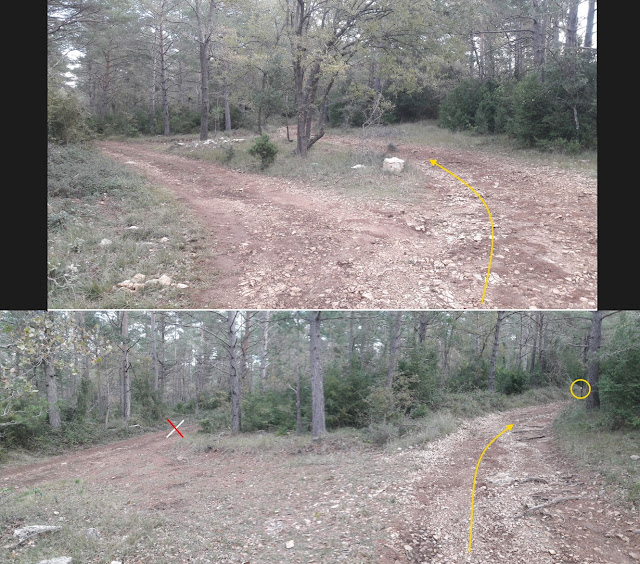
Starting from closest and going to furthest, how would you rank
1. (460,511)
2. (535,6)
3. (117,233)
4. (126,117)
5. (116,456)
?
(460,511), (117,233), (116,456), (535,6), (126,117)

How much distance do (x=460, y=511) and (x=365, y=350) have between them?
9.00 meters

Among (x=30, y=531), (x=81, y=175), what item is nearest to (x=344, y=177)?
(x=81, y=175)

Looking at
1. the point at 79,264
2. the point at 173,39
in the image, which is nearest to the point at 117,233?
the point at 79,264

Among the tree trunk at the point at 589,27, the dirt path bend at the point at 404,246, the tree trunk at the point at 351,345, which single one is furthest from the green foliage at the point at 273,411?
the tree trunk at the point at 589,27

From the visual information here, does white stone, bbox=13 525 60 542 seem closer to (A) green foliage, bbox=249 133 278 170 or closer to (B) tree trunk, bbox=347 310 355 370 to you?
(B) tree trunk, bbox=347 310 355 370

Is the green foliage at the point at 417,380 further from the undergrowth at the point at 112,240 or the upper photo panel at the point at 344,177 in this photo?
the undergrowth at the point at 112,240

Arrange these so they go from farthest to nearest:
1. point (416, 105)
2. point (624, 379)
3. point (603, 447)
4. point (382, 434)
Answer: point (416, 105)
point (382, 434)
point (624, 379)
point (603, 447)

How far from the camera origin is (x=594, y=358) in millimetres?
8586

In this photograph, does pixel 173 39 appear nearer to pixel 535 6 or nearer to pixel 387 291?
pixel 535 6

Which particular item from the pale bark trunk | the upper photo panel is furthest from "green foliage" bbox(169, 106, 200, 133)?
the pale bark trunk

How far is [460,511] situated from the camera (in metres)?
5.94

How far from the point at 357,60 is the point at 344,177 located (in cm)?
512

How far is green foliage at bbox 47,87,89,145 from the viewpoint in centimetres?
1313

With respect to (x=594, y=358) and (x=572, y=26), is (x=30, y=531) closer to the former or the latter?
(x=594, y=358)
